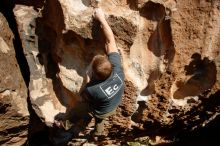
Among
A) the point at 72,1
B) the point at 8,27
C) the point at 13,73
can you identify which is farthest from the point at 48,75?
the point at 72,1

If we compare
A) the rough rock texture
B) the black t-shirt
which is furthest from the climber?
the rough rock texture

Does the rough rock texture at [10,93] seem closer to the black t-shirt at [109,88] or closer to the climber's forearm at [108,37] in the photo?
the black t-shirt at [109,88]

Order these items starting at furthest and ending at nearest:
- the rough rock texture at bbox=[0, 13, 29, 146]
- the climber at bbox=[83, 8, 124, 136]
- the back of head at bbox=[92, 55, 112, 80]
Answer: the rough rock texture at bbox=[0, 13, 29, 146] → the climber at bbox=[83, 8, 124, 136] → the back of head at bbox=[92, 55, 112, 80]

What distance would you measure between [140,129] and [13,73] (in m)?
1.63

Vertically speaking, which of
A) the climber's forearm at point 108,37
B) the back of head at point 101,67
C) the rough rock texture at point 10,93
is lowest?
the rough rock texture at point 10,93

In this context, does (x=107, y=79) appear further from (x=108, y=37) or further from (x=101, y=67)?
(x=108, y=37)

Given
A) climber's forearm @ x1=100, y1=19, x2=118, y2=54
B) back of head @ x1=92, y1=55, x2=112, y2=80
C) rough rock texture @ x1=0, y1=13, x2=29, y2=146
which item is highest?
climber's forearm @ x1=100, y1=19, x2=118, y2=54

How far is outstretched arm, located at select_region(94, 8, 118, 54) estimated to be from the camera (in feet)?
11.4

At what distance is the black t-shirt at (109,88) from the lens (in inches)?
136

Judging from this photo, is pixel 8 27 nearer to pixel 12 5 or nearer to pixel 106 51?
pixel 12 5

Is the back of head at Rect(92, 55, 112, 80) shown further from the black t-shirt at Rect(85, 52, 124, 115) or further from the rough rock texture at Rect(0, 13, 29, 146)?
the rough rock texture at Rect(0, 13, 29, 146)


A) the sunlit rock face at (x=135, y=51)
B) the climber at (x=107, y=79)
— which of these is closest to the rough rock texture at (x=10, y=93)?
the sunlit rock face at (x=135, y=51)

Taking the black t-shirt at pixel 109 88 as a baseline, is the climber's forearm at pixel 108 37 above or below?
above

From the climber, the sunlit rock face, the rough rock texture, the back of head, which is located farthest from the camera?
the rough rock texture
